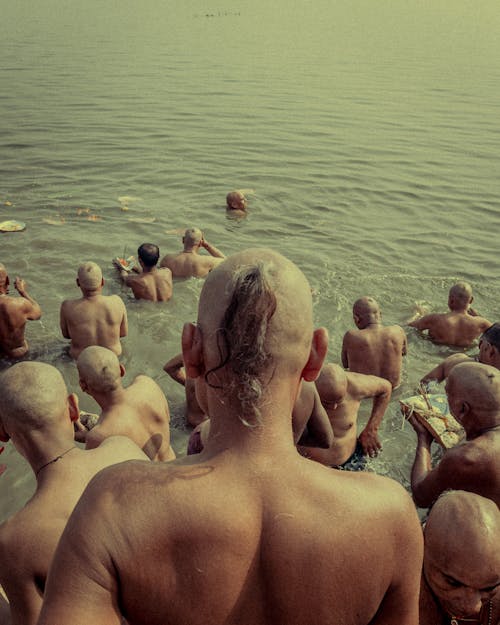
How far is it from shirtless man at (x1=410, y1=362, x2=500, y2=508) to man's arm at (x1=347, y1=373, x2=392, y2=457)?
103cm

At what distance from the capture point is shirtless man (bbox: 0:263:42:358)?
586 centimetres

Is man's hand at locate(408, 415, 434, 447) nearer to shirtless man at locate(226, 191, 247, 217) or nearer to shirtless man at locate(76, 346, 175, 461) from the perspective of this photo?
shirtless man at locate(76, 346, 175, 461)

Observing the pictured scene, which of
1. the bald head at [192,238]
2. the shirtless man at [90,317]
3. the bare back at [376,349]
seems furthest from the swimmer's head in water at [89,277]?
the bare back at [376,349]

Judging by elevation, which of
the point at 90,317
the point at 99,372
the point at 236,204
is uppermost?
the point at 99,372

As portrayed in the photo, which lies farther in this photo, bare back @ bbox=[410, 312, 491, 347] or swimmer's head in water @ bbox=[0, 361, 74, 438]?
bare back @ bbox=[410, 312, 491, 347]

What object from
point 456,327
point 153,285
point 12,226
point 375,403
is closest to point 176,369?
point 375,403

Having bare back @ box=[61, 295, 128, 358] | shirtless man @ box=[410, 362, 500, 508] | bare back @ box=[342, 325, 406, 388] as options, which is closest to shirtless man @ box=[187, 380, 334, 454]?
shirtless man @ box=[410, 362, 500, 508]

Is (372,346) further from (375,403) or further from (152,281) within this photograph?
(152,281)

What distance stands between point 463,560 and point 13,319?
16.3ft

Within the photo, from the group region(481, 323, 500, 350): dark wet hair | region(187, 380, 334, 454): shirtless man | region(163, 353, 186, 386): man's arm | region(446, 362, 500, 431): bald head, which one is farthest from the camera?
region(163, 353, 186, 386): man's arm

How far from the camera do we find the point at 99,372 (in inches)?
155

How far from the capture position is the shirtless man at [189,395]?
16.1 ft

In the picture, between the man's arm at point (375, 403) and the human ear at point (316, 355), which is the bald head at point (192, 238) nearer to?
the man's arm at point (375, 403)

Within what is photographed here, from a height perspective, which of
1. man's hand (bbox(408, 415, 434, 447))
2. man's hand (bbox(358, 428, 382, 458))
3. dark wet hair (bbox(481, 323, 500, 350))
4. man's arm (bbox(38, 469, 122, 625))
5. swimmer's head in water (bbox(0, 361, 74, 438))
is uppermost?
man's arm (bbox(38, 469, 122, 625))
